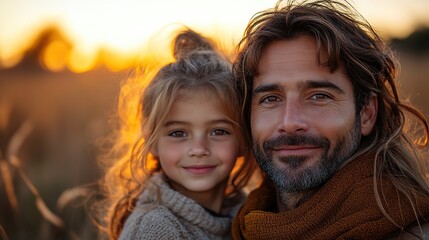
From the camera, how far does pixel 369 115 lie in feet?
11.6

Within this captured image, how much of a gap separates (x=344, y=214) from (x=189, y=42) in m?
1.95

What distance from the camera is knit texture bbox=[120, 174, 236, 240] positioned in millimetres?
3578

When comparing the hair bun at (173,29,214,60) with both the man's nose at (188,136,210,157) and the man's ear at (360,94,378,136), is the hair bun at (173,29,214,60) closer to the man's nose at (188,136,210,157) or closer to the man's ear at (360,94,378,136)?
the man's nose at (188,136,210,157)

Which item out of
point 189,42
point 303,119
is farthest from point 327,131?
point 189,42

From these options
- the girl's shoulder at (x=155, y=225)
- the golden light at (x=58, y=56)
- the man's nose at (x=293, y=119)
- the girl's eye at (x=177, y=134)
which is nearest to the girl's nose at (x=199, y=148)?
the girl's eye at (x=177, y=134)

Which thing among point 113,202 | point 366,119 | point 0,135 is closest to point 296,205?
point 366,119

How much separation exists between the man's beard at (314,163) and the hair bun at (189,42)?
128 centimetres

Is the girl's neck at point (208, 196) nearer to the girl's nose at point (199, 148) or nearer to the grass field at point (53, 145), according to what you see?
the girl's nose at point (199, 148)

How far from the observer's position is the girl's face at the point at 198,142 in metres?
3.86

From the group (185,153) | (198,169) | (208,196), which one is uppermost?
(185,153)

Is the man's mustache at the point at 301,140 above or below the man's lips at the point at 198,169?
above

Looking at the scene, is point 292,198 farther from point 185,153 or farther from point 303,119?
point 185,153

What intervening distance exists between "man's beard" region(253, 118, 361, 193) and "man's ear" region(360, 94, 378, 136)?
7 centimetres

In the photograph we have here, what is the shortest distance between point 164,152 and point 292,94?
0.98 meters
